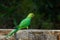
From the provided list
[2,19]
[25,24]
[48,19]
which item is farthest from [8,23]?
[25,24]

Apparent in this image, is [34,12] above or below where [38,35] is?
above

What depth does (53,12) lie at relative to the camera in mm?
4094

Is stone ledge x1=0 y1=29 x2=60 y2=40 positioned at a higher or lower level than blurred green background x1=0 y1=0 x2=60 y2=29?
lower

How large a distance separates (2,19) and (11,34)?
218cm

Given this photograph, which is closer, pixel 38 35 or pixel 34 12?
pixel 38 35

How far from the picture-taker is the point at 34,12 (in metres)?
3.86

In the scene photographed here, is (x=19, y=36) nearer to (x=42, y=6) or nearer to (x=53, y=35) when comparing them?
(x=53, y=35)

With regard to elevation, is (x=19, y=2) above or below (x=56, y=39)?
above

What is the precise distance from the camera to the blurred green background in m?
3.86

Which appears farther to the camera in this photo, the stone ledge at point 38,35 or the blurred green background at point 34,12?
the blurred green background at point 34,12

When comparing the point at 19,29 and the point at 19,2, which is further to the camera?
the point at 19,2

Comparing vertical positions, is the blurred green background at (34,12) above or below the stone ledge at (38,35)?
above

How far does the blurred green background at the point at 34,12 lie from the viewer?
3861 millimetres

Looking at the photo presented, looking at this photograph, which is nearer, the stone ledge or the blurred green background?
the stone ledge
